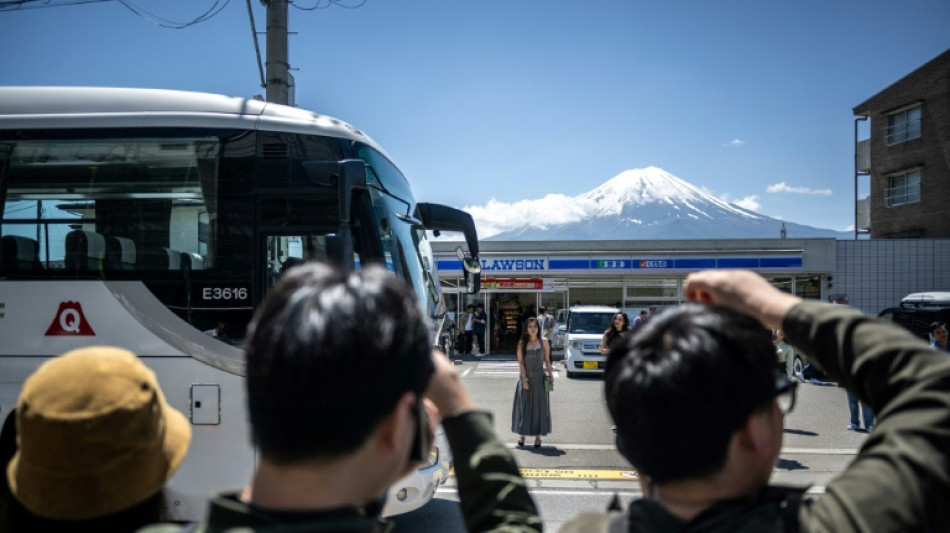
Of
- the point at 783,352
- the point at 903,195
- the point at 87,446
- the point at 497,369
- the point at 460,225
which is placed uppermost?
the point at 903,195

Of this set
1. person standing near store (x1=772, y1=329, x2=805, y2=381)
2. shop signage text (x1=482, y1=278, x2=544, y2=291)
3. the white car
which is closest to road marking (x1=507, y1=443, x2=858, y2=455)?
person standing near store (x1=772, y1=329, x2=805, y2=381)

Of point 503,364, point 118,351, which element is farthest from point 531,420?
point 503,364

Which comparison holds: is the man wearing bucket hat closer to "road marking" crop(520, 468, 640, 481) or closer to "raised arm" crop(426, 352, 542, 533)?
"raised arm" crop(426, 352, 542, 533)

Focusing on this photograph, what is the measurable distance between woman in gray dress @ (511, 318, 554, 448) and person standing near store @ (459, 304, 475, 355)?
14.3 m

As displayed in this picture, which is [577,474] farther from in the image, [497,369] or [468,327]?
[468,327]

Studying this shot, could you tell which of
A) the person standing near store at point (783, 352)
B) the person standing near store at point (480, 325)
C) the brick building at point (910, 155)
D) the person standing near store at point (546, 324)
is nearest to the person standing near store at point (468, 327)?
the person standing near store at point (480, 325)

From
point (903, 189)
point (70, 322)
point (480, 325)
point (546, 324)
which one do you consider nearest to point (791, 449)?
point (70, 322)

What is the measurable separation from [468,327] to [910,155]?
81.8 feet

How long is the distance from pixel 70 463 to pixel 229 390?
12.5ft

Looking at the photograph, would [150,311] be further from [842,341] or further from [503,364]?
[503,364]

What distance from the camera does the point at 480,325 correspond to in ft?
80.1

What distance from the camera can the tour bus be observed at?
4934 mm

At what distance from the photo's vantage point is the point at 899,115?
112ft

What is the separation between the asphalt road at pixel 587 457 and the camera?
21.8ft
